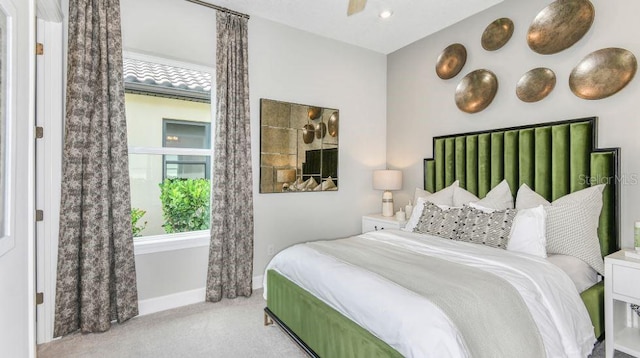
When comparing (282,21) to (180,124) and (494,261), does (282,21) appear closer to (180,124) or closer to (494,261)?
(180,124)

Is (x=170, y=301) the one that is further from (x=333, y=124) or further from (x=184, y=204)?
(x=333, y=124)

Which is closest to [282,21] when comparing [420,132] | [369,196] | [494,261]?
[420,132]

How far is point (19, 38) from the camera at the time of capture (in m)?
1.53

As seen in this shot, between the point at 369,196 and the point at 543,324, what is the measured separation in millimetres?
2863

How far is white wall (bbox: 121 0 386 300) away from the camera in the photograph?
296 centimetres

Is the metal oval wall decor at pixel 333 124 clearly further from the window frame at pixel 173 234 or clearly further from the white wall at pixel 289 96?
the window frame at pixel 173 234

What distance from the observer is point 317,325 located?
1.95m

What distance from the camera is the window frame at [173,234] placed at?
9.56 ft

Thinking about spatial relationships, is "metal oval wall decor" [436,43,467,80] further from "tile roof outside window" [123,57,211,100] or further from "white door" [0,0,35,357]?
"white door" [0,0,35,357]

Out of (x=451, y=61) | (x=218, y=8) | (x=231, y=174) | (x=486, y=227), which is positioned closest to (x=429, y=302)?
(x=486, y=227)

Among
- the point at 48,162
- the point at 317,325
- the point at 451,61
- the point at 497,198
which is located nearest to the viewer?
the point at 317,325

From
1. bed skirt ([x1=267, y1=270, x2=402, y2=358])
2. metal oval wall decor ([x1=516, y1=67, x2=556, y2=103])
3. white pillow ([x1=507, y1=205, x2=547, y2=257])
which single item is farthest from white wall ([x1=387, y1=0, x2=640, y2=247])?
bed skirt ([x1=267, y1=270, x2=402, y2=358])

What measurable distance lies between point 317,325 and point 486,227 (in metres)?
1.55

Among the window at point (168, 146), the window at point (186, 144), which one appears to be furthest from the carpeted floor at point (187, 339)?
the window at point (186, 144)
